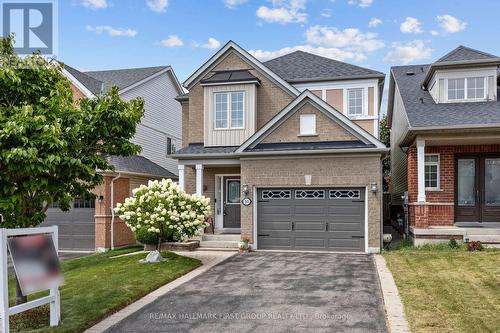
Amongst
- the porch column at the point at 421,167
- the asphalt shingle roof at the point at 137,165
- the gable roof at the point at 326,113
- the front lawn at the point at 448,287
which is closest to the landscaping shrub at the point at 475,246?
the front lawn at the point at 448,287

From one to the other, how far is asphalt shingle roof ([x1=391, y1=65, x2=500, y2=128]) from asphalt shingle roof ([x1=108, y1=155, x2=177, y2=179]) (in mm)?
11486

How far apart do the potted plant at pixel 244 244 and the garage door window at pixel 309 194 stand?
7.73 feet

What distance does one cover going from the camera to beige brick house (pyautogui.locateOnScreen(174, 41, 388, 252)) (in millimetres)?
15477

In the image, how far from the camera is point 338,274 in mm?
11383

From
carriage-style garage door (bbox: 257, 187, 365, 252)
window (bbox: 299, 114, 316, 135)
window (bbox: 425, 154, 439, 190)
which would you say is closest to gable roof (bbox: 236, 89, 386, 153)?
window (bbox: 299, 114, 316, 135)

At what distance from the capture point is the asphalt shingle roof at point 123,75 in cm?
2295

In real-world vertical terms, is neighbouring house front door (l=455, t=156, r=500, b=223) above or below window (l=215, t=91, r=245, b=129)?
below

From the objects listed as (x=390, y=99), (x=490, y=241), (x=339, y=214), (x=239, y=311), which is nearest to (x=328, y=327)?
(x=239, y=311)

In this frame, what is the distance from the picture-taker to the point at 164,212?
42.8 feet

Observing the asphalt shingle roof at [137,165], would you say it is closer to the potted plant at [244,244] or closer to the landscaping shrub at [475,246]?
the potted plant at [244,244]

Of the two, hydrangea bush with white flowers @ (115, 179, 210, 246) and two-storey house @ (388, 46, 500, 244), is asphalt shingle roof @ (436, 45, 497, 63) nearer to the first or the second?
two-storey house @ (388, 46, 500, 244)

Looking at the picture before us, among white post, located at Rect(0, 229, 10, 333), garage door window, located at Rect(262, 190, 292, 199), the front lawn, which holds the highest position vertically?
garage door window, located at Rect(262, 190, 292, 199)

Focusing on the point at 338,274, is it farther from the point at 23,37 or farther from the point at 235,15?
the point at 235,15

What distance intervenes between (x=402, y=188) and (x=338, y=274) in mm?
11357
